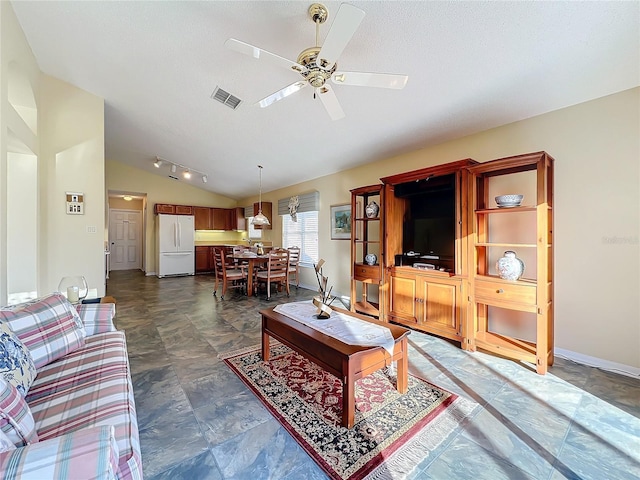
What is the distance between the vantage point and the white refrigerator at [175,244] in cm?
775

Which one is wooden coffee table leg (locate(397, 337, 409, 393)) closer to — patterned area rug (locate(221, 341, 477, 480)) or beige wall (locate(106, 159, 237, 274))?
patterned area rug (locate(221, 341, 477, 480))

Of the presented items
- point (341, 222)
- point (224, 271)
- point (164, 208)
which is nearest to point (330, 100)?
point (341, 222)

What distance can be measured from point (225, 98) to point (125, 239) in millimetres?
8266

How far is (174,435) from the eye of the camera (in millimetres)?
1654

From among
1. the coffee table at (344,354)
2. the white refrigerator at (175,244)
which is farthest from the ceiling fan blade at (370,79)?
the white refrigerator at (175,244)

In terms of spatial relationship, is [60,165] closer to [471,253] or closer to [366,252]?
[366,252]

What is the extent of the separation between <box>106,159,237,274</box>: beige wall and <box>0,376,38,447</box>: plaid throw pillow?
26.7 ft

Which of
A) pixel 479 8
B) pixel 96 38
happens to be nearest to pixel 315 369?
pixel 479 8

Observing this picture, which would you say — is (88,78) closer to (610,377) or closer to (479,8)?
(479,8)

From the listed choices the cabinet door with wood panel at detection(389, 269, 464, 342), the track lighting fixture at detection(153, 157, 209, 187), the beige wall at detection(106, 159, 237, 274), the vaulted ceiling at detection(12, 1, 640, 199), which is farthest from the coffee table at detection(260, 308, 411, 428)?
the beige wall at detection(106, 159, 237, 274)

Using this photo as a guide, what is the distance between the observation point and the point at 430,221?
3.49 meters

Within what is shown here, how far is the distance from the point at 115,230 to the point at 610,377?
1173 cm

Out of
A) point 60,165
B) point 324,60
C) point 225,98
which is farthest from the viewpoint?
point 60,165

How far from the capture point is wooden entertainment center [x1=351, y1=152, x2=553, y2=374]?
2.50m
